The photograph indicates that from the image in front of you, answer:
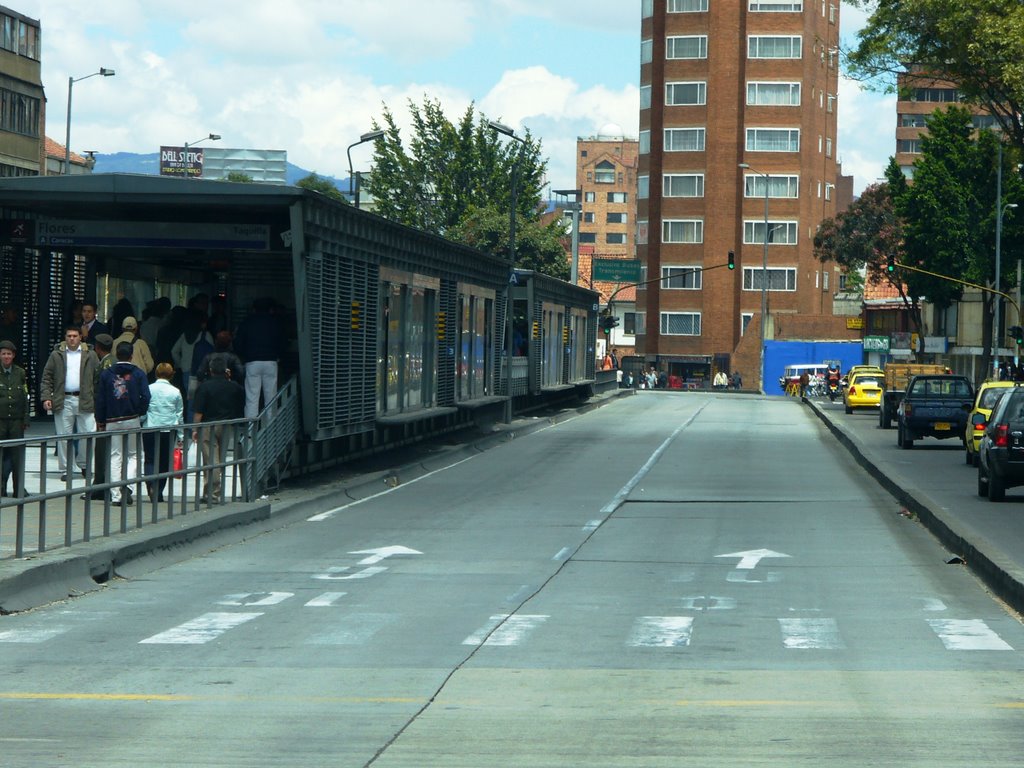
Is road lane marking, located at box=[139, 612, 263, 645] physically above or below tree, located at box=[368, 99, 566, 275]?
below

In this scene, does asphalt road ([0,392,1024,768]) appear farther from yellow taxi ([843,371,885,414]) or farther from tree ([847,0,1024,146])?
yellow taxi ([843,371,885,414])

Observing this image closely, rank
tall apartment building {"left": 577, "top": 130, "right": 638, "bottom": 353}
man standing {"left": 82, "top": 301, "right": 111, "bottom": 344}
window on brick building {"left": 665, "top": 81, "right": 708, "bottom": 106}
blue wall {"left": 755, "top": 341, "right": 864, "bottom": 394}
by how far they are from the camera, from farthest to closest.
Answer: tall apartment building {"left": 577, "top": 130, "right": 638, "bottom": 353} < window on brick building {"left": 665, "top": 81, "right": 708, "bottom": 106} < blue wall {"left": 755, "top": 341, "right": 864, "bottom": 394} < man standing {"left": 82, "top": 301, "right": 111, "bottom": 344}

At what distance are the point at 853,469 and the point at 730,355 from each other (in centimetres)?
7677

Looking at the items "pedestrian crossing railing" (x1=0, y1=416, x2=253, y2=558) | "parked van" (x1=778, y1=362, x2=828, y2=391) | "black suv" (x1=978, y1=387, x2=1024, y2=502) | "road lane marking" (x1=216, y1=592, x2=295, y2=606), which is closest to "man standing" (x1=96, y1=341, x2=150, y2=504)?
"pedestrian crossing railing" (x1=0, y1=416, x2=253, y2=558)

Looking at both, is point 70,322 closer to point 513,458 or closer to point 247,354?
point 247,354

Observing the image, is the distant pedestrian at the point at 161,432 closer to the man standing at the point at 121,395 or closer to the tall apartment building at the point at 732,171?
the man standing at the point at 121,395

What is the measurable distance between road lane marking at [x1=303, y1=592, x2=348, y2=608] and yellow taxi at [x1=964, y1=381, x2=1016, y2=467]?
59.6ft

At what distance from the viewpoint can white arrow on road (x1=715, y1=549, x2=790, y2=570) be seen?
15578mm

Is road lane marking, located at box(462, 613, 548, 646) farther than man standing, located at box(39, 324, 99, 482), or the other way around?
man standing, located at box(39, 324, 99, 482)

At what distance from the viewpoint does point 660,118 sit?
10850cm

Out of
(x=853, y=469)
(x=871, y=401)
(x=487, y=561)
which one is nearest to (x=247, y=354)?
(x=487, y=561)

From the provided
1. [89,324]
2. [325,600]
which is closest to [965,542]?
[325,600]

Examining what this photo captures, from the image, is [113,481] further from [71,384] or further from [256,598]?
[71,384]

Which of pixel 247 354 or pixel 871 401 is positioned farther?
pixel 871 401
